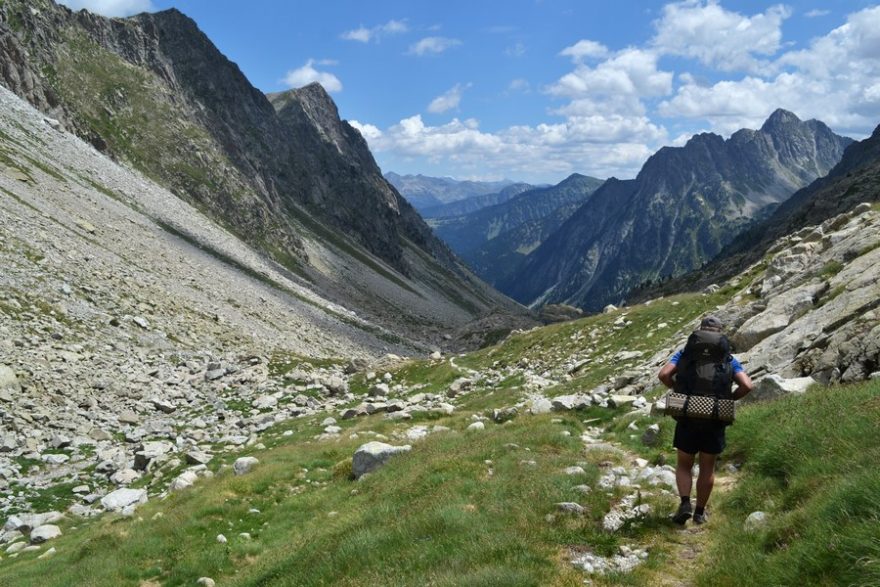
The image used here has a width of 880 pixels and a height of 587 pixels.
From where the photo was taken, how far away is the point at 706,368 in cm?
940

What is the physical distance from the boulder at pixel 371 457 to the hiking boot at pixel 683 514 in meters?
9.02

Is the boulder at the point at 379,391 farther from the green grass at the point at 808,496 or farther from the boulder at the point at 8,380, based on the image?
the green grass at the point at 808,496

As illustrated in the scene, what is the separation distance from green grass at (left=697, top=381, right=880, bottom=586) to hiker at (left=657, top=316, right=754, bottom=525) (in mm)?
571

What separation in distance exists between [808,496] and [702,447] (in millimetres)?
1678

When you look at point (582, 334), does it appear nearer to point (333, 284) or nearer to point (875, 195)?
point (333, 284)

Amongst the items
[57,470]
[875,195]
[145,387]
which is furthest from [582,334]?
[875,195]

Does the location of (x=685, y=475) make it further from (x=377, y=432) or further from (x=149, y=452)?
(x=149, y=452)

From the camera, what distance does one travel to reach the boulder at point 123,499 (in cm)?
1912

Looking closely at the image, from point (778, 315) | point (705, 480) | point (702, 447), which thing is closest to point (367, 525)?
point (705, 480)

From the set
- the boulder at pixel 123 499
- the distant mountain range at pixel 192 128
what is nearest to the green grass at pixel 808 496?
the boulder at pixel 123 499

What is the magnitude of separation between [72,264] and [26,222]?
6.22m

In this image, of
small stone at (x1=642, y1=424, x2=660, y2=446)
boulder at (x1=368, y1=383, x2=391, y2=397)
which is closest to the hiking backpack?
small stone at (x1=642, y1=424, x2=660, y2=446)

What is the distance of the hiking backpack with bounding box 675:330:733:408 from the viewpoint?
9.26 m

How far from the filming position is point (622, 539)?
8695 millimetres
